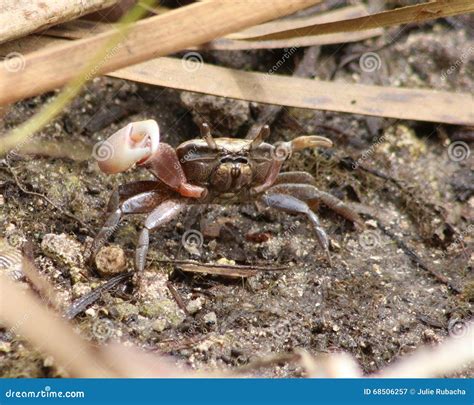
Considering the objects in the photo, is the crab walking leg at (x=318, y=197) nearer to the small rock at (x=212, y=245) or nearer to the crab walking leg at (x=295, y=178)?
the crab walking leg at (x=295, y=178)

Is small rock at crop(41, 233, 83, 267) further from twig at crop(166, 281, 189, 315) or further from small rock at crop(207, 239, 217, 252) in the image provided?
small rock at crop(207, 239, 217, 252)

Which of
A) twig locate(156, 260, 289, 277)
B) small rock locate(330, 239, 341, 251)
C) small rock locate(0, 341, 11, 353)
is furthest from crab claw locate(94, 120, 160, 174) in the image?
small rock locate(330, 239, 341, 251)

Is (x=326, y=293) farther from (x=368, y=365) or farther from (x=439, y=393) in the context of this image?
(x=439, y=393)

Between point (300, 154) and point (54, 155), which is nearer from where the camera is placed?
point (54, 155)

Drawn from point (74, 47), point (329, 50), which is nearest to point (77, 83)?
point (74, 47)

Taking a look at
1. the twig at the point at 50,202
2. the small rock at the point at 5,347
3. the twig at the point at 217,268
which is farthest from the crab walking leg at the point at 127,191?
the small rock at the point at 5,347

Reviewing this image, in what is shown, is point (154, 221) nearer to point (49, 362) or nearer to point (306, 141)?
point (306, 141)
